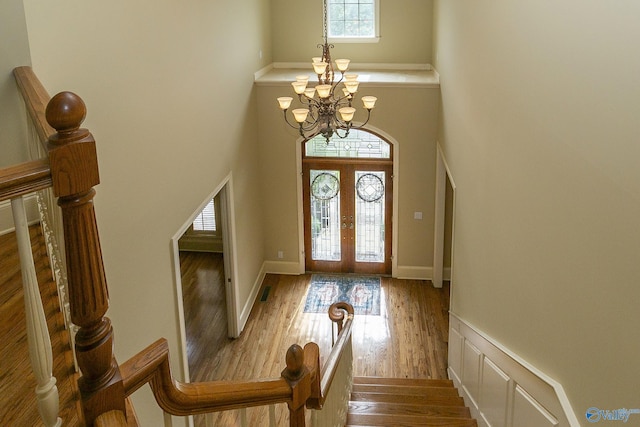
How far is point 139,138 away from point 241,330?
164 inches

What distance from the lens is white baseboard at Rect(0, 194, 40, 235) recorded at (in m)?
3.74

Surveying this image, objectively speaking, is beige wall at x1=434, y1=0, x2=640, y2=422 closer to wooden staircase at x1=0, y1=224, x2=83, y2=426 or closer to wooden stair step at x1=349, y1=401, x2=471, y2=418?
wooden stair step at x1=349, y1=401, x2=471, y2=418

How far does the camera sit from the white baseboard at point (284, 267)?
9.98 m

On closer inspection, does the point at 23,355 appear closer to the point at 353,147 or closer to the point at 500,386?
the point at 500,386

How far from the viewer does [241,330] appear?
8.23 meters

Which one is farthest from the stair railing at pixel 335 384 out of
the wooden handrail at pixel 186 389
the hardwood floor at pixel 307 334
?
the hardwood floor at pixel 307 334

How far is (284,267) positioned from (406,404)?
4614 mm

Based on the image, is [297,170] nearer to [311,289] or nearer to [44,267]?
[311,289]

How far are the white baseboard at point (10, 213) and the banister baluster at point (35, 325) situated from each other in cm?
238

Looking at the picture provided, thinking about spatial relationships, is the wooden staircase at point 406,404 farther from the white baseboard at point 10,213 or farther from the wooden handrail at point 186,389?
the wooden handrail at point 186,389

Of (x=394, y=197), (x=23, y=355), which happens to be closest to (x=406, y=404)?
(x=23, y=355)

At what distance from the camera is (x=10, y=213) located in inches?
150

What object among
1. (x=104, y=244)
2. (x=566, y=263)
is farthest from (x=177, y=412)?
(x=104, y=244)

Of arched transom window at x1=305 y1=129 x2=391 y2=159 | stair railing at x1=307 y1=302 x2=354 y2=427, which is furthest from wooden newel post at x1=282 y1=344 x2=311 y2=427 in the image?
arched transom window at x1=305 y1=129 x2=391 y2=159
